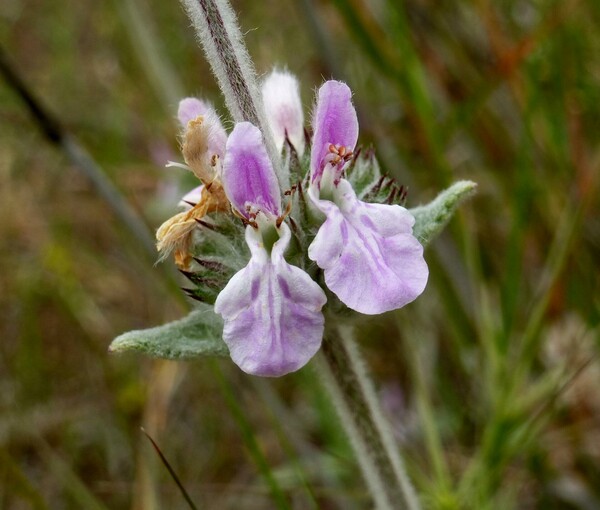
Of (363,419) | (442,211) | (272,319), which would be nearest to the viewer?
(272,319)

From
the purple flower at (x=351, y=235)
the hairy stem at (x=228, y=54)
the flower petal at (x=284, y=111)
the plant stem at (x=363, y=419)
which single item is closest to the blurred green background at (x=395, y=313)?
the plant stem at (x=363, y=419)

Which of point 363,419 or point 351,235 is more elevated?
point 351,235

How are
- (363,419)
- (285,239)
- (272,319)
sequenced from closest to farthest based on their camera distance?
(272,319) < (285,239) < (363,419)

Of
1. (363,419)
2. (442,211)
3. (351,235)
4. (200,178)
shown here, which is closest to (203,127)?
(200,178)

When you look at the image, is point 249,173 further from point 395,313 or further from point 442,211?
point 395,313

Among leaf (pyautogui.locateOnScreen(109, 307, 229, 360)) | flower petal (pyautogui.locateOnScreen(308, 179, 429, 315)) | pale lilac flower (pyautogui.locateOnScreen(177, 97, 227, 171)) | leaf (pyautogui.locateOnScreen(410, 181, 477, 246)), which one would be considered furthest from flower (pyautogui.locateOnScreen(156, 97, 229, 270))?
leaf (pyautogui.locateOnScreen(410, 181, 477, 246))

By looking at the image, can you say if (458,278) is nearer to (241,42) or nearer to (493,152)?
(493,152)
